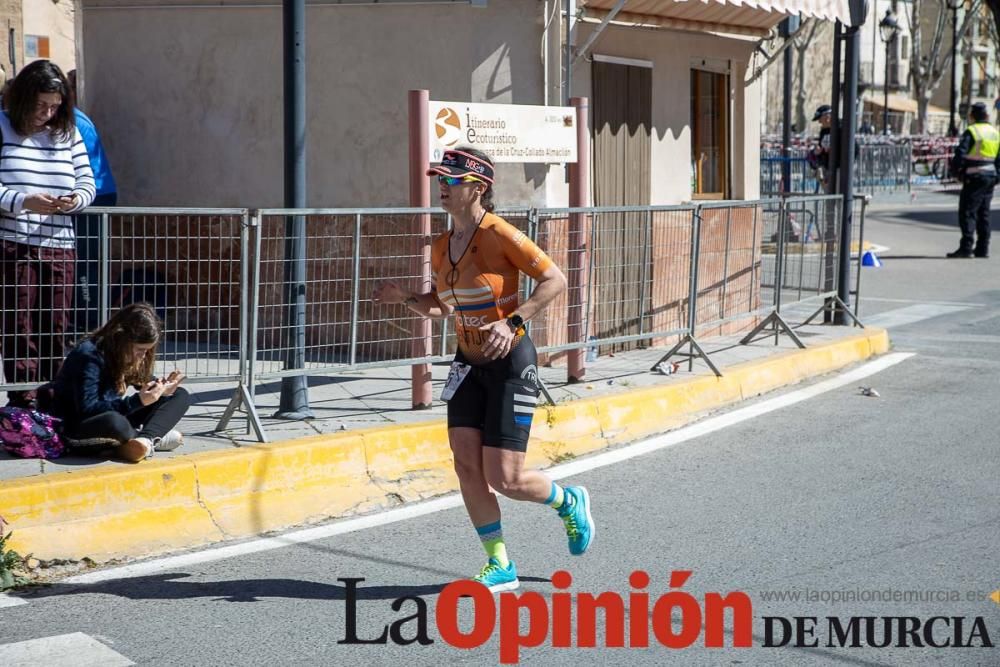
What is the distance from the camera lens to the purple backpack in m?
6.41

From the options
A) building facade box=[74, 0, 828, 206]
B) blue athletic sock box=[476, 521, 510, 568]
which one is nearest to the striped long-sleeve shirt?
blue athletic sock box=[476, 521, 510, 568]

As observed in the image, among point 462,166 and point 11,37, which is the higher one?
point 11,37

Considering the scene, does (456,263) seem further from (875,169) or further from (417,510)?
(875,169)

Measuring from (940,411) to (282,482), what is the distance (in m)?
4.96

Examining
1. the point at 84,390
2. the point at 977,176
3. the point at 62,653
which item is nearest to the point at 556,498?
the point at 62,653

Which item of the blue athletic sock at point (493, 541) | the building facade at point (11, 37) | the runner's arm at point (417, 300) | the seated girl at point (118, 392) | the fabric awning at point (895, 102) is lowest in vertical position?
the blue athletic sock at point (493, 541)

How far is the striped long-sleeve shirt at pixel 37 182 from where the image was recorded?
693 cm

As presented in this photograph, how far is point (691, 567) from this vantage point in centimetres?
580

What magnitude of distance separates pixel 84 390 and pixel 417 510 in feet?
5.81

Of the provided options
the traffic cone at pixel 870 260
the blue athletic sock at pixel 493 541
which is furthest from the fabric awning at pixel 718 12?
the traffic cone at pixel 870 260

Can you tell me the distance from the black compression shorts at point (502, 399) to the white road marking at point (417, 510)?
4.11 feet

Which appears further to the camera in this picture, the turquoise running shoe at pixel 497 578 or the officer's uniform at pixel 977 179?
the officer's uniform at pixel 977 179

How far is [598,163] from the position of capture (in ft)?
35.2

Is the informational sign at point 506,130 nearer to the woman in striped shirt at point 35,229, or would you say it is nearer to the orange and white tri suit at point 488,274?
the woman in striped shirt at point 35,229
